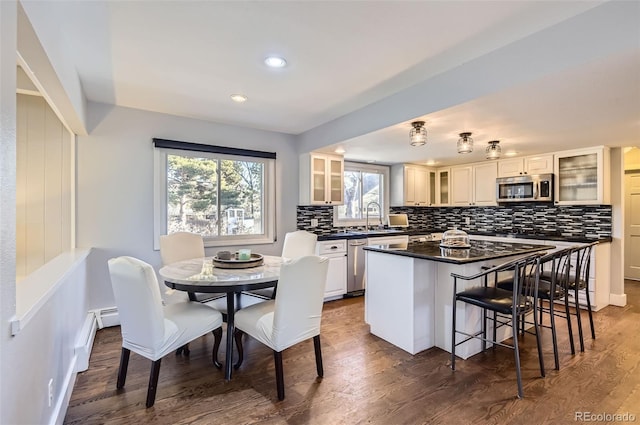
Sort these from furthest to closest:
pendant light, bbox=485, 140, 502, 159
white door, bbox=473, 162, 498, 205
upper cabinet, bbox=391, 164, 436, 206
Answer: upper cabinet, bbox=391, 164, 436, 206 → white door, bbox=473, 162, 498, 205 → pendant light, bbox=485, 140, 502, 159

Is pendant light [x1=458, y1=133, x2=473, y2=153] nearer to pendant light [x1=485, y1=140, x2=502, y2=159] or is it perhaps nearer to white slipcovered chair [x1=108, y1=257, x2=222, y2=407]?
pendant light [x1=485, y1=140, x2=502, y2=159]

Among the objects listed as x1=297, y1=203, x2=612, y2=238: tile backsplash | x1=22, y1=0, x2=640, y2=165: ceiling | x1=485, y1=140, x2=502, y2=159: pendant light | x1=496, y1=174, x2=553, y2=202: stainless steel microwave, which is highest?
x1=22, y1=0, x2=640, y2=165: ceiling

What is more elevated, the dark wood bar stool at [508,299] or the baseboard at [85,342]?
the dark wood bar stool at [508,299]

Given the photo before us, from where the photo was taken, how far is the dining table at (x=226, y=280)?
7.14 ft

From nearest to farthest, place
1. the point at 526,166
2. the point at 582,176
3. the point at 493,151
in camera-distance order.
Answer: the point at 493,151
the point at 582,176
the point at 526,166

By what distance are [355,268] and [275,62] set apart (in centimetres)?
294

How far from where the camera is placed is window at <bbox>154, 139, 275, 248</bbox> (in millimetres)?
3730

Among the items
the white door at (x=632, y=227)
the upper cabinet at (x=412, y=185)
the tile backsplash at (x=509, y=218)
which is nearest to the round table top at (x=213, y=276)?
the tile backsplash at (x=509, y=218)

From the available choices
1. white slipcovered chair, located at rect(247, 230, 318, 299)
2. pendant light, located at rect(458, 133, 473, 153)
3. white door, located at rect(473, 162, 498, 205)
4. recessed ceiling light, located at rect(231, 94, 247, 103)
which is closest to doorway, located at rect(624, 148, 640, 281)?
white door, located at rect(473, 162, 498, 205)

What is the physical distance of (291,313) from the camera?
83.7 inches

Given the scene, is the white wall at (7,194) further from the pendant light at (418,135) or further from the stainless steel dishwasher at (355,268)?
the stainless steel dishwasher at (355,268)

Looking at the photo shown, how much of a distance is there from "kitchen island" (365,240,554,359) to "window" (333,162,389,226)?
7.64ft

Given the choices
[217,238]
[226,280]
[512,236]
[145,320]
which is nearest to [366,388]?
[226,280]

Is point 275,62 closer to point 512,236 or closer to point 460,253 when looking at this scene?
point 460,253
